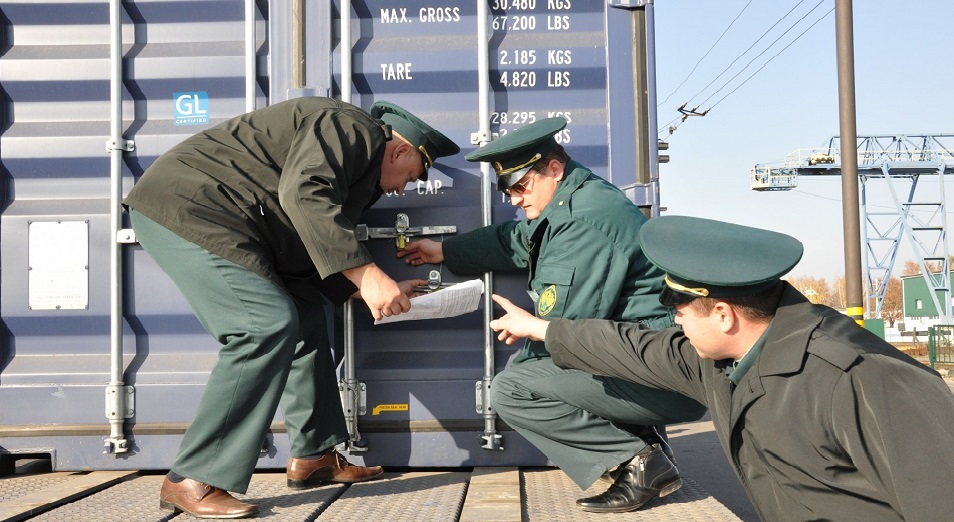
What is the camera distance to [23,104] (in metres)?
3.45

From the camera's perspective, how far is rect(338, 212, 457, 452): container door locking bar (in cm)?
329

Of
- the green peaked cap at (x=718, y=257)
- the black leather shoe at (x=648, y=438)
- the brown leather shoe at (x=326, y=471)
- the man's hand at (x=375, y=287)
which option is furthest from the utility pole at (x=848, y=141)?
the green peaked cap at (x=718, y=257)

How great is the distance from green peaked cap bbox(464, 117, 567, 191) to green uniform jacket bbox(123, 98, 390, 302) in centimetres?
39

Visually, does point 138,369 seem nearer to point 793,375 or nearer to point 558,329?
point 558,329

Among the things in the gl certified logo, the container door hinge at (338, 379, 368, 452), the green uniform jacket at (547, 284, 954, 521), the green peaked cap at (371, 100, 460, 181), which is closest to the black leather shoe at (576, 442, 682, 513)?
the green uniform jacket at (547, 284, 954, 521)

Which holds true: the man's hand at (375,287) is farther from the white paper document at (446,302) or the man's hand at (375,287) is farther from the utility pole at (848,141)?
the utility pole at (848,141)

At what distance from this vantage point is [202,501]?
102 inches

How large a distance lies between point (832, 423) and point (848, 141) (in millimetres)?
8615

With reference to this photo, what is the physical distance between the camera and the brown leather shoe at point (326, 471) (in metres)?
3.02

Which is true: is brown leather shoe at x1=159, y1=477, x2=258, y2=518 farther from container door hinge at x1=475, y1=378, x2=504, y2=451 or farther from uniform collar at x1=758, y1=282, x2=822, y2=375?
uniform collar at x1=758, y1=282, x2=822, y2=375

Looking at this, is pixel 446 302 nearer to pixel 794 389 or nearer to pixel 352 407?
pixel 352 407

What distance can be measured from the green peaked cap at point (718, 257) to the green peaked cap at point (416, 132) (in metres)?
1.32

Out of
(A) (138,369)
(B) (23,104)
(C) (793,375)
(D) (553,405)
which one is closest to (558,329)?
(D) (553,405)

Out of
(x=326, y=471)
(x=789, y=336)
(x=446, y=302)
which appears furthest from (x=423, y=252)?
(x=789, y=336)
